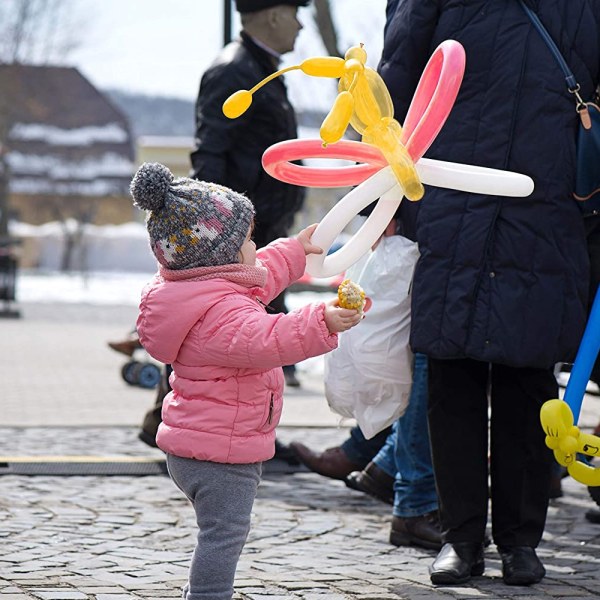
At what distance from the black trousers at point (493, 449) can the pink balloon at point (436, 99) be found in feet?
2.92

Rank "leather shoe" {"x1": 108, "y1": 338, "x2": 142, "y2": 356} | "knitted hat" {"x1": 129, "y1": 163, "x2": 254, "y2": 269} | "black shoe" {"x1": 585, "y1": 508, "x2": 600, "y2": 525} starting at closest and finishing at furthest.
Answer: "knitted hat" {"x1": 129, "y1": 163, "x2": 254, "y2": 269}
"black shoe" {"x1": 585, "y1": 508, "x2": 600, "y2": 525}
"leather shoe" {"x1": 108, "y1": 338, "x2": 142, "y2": 356}

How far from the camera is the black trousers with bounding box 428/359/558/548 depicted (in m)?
4.18

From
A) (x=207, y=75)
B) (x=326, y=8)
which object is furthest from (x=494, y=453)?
(x=326, y=8)

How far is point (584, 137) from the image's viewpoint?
13.3 feet

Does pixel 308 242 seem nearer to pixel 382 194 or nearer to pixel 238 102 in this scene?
pixel 382 194

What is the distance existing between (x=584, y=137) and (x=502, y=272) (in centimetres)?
45

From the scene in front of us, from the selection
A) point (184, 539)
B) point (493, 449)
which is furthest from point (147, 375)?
point (493, 449)

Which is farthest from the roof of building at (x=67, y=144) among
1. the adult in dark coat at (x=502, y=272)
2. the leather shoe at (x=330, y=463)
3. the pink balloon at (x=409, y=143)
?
the pink balloon at (x=409, y=143)

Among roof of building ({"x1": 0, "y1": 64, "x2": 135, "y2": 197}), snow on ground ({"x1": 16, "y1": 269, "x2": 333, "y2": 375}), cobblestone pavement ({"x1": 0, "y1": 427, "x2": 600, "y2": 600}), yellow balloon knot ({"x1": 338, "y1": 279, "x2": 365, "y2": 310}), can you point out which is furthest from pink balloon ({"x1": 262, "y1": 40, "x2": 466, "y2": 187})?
roof of building ({"x1": 0, "y1": 64, "x2": 135, "y2": 197})

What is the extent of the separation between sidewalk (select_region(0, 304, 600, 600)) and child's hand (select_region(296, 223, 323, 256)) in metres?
0.96

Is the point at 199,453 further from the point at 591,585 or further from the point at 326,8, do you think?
the point at 326,8

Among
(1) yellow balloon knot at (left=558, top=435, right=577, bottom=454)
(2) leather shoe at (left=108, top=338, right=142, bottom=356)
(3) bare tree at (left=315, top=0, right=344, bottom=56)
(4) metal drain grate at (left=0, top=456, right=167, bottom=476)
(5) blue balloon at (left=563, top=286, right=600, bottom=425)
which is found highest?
(3) bare tree at (left=315, top=0, right=344, bottom=56)

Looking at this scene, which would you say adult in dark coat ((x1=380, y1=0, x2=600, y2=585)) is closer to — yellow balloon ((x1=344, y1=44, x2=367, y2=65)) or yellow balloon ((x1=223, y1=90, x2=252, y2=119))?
yellow balloon ((x1=344, y1=44, x2=367, y2=65))

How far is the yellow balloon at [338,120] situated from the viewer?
10.4ft
